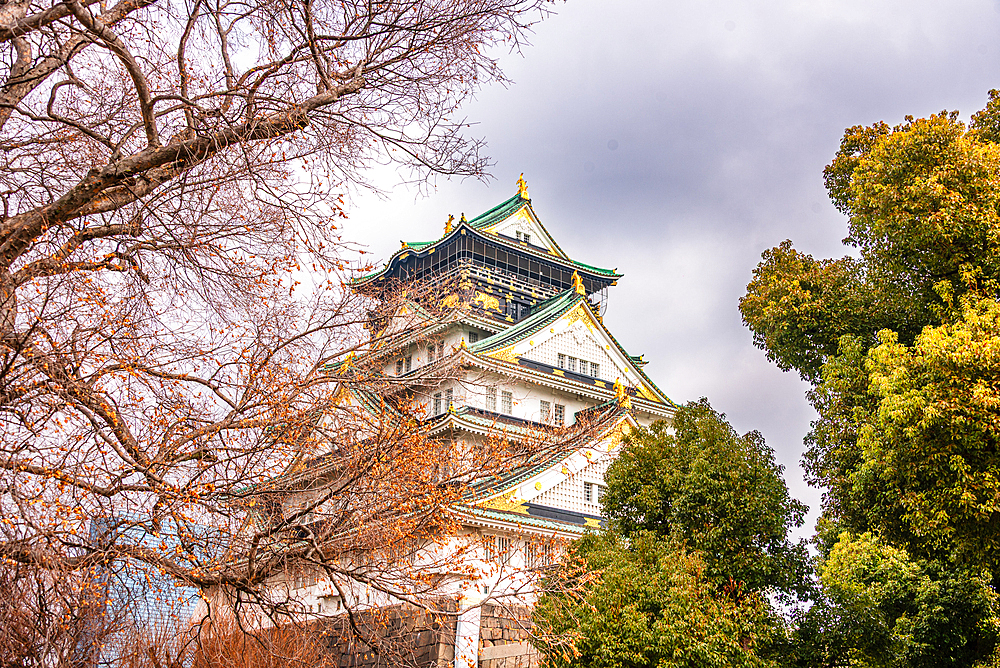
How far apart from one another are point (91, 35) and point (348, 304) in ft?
9.65


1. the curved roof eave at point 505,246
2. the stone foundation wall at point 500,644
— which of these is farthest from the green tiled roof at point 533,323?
the stone foundation wall at point 500,644

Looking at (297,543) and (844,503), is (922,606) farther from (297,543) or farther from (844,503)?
(297,543)

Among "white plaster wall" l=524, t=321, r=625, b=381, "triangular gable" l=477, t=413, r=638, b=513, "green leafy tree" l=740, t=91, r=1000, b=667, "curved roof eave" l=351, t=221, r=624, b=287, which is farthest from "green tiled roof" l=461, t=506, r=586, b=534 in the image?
"curved roof eave" l=351, t=221, r=624, b=287

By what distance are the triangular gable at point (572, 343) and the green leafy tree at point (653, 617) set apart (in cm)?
1160

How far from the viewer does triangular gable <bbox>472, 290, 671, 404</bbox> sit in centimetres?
2261

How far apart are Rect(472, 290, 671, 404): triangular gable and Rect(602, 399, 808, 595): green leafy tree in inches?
412

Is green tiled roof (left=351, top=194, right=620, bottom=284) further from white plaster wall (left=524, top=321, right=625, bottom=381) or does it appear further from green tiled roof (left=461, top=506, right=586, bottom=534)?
green tiled roof (left=461, top=506, right=586, bottom=534)

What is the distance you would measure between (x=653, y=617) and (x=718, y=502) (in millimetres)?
1732

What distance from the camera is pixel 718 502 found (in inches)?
416

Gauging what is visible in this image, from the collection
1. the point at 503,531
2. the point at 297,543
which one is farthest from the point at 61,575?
the point at 503,531

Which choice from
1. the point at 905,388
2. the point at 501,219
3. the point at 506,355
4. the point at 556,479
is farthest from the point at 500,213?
the point at 905,388

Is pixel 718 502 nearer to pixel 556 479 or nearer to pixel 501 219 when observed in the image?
pixel 556 479

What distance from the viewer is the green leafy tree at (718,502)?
10.4 m

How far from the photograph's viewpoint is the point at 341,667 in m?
17.0
